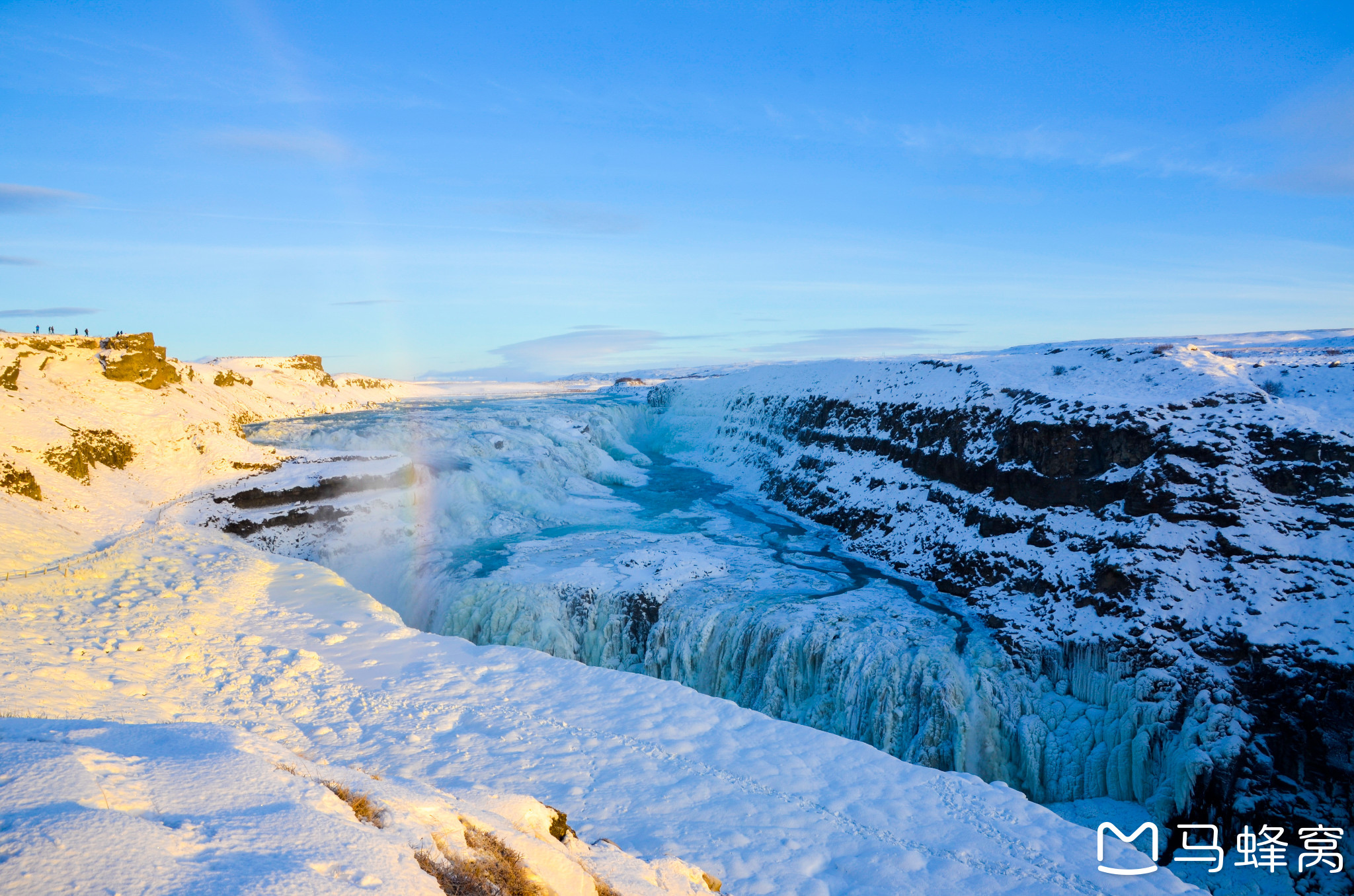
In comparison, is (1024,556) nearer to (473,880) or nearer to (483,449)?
(473,880)

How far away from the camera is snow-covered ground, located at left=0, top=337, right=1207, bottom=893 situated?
4.48 metres

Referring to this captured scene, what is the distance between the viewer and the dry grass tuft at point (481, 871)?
482cm

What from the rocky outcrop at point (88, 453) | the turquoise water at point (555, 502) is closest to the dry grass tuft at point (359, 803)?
the turquoise water at point (555, 502)

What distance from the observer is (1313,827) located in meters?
12.9

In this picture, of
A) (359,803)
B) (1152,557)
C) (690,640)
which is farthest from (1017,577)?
(359,803)

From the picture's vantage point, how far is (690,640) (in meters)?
19.6

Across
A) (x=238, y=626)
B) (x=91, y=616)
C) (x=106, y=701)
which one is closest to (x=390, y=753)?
(x=106, y=701)

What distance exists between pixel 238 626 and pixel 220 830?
31.4 feet

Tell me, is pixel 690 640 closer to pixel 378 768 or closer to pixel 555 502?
pixel 378 768

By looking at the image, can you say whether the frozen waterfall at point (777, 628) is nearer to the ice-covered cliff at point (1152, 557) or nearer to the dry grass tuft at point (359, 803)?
the ice-covered cliff at point (1152, 557)

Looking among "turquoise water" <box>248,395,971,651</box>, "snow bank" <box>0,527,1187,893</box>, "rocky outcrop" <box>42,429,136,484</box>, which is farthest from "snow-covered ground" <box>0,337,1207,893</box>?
"turquoise water" <box>248,395,971,651</box>

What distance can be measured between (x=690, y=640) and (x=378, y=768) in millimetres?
12502

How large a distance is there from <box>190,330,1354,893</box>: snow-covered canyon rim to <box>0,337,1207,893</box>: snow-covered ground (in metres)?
7.96

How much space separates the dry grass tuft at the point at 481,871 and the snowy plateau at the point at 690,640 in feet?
0.12
